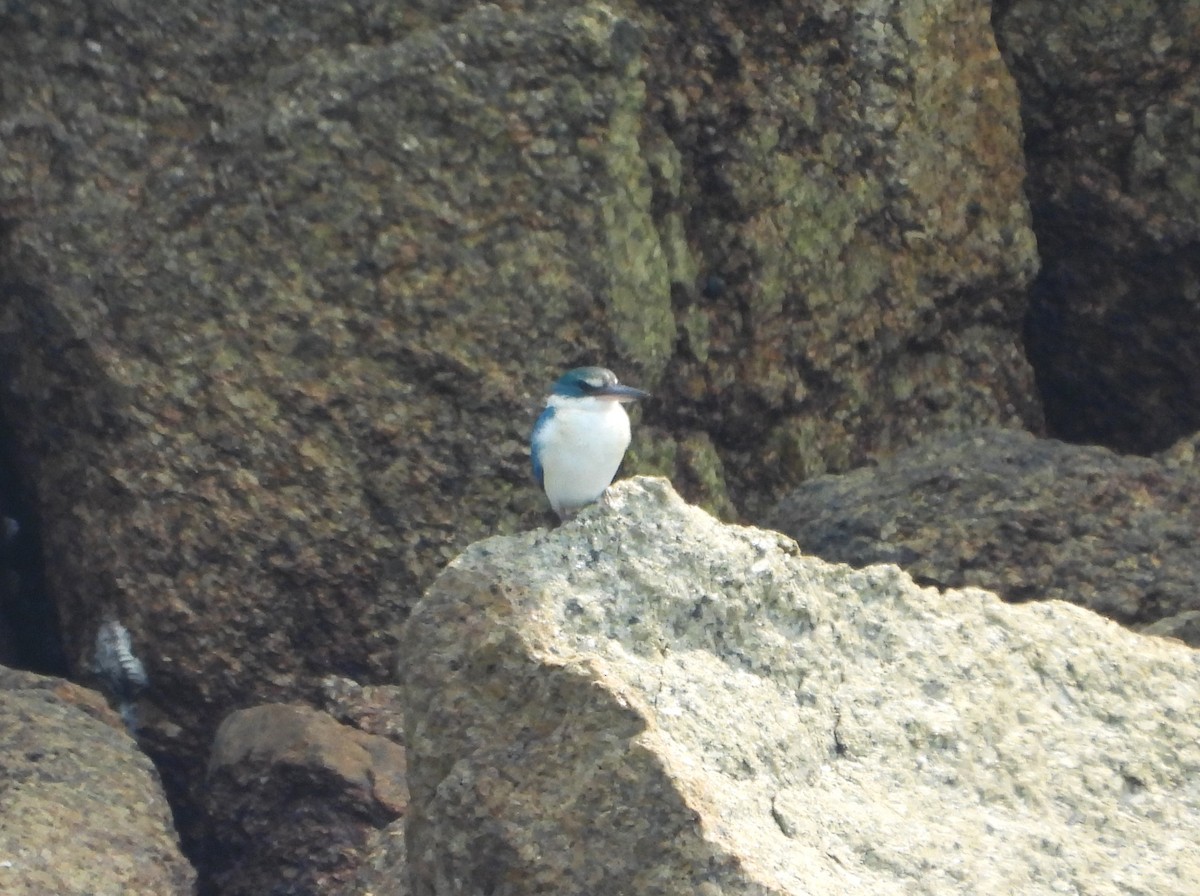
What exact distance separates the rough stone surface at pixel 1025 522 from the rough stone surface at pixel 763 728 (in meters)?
1.12

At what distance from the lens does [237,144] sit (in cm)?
745

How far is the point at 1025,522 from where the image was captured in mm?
6828

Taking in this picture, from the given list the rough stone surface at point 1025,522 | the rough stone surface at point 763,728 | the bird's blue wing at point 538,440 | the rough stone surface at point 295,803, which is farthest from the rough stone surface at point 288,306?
the rough stone surface at point 763,728

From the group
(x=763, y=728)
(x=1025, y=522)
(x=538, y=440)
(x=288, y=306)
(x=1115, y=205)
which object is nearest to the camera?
(x=763, y=728)

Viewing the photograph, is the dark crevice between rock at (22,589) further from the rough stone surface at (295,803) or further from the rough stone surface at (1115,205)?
the rough stone surface at (1115,205)

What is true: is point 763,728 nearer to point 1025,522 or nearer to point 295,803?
point 1025,522

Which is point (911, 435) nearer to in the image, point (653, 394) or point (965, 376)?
point (965, 376)

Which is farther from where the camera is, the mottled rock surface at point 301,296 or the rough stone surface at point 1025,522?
the mottled rock surface at point 301,296

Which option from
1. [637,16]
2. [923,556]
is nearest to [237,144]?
[637,16]

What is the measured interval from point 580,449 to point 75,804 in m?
1.85

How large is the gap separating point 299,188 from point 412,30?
716 millimetres

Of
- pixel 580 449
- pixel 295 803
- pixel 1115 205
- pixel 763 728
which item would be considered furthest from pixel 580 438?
pixel 1115 205

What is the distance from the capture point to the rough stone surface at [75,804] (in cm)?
611

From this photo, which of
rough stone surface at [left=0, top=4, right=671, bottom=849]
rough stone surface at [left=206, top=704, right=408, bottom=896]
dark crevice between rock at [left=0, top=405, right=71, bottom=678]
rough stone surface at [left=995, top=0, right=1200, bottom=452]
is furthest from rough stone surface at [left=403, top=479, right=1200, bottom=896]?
dark crevice between rock at [left=0, top=405, right=71, bottom=678]
